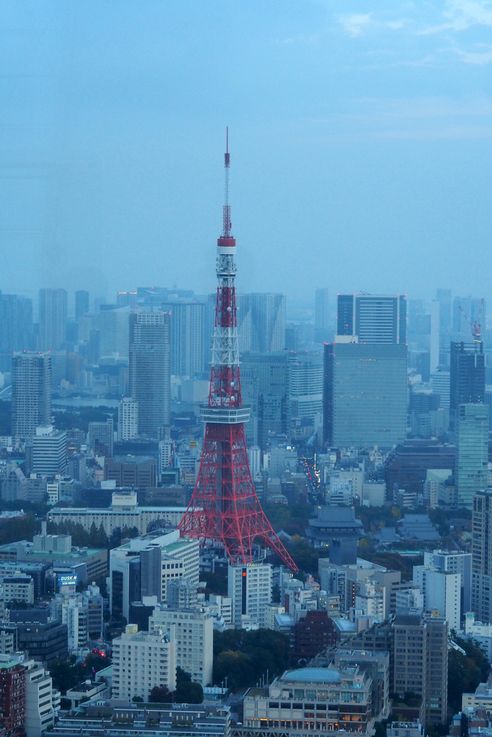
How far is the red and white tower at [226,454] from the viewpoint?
15312 millimetres

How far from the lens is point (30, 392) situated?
70.9 feet

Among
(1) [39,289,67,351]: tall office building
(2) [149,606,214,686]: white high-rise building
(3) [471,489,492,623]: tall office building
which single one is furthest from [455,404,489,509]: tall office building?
(2) [149,606,214,686]: white high-rise building

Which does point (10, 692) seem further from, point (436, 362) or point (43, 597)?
point (436, 362)

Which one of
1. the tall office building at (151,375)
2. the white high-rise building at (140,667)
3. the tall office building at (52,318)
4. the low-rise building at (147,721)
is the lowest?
the low-rise building at (147,721)

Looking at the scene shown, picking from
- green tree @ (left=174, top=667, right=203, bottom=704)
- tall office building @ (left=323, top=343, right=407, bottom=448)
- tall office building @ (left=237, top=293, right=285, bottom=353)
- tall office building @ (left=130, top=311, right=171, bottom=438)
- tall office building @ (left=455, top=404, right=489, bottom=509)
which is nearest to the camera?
green tree @ (left=174, top=667, right=203, bottom=704)

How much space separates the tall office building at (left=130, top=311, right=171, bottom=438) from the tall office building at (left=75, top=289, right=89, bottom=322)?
11.8 feet

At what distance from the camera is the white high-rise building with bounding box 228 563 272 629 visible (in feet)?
42.8

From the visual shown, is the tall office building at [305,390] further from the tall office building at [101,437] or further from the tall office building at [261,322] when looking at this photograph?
the tall office building at [101,437]

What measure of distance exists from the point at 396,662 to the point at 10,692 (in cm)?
230

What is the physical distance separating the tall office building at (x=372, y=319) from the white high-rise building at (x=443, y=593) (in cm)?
856

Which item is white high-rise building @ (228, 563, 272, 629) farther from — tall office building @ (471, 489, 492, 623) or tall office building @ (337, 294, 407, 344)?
tall office building @ (337, 294, 407, 344)

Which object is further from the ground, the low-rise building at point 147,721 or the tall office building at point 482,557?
the tall office building at point 482,557

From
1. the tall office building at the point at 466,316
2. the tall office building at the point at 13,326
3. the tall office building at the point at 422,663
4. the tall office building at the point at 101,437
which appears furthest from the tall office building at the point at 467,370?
the tall office building at the point at 422,663

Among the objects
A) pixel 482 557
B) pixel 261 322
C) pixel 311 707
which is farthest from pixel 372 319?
pixel 311 707
